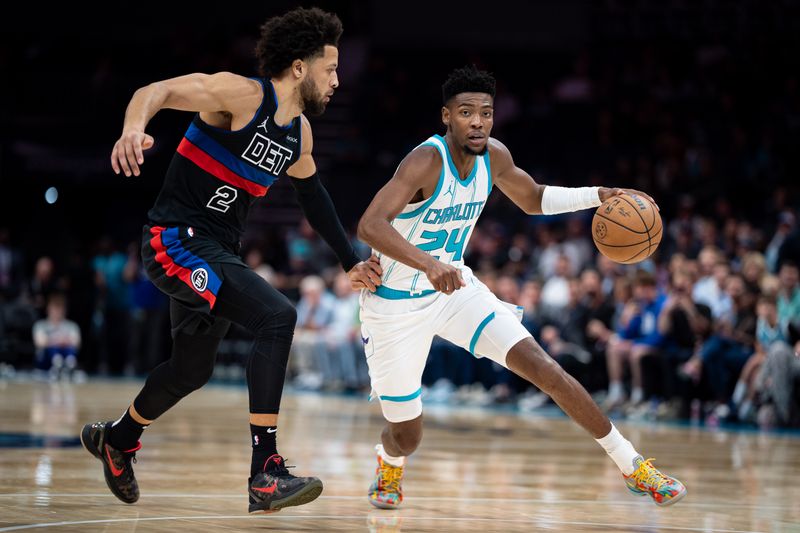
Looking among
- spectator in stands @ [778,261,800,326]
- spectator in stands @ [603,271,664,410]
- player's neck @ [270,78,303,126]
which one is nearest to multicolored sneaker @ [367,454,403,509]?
player's neck @ [270,78,303,126]

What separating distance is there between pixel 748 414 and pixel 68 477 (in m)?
7.83

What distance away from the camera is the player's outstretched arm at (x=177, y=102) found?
14.4 feet

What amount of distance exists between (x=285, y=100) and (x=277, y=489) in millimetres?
1684

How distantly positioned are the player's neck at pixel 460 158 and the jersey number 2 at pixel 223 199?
117cm

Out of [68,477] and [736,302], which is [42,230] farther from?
[68,477]

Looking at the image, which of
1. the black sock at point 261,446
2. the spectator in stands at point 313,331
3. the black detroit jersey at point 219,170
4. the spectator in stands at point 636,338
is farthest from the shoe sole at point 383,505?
the spectator in stands at point 313,331

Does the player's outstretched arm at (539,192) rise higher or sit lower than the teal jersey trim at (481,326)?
higher

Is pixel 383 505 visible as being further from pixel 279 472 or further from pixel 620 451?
pixel 620 451

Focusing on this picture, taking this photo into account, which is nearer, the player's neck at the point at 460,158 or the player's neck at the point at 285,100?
the player's neck at the point at 285,100

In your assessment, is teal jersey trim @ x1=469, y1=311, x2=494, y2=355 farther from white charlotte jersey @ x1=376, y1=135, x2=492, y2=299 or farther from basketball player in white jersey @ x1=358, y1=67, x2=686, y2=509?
white charlotte jersey @ x1=376, y1=135, x2=492, y2=299

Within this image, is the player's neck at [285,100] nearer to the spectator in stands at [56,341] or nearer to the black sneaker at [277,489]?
the black sneaker at [277,489]

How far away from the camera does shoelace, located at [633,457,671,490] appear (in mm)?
5310

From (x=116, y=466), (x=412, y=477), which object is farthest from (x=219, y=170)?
(x=412, y=477)

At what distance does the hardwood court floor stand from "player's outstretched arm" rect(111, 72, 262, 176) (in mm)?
1474
